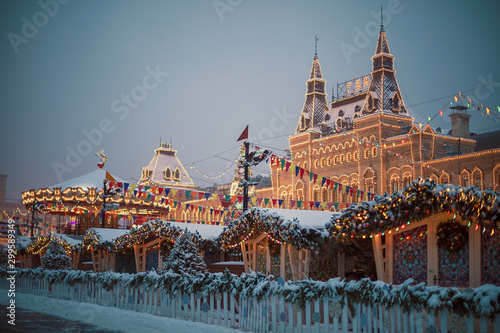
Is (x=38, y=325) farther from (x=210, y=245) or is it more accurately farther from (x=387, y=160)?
(x=387, y=160)

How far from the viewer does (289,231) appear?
46.5 ft

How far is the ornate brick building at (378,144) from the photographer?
4653cm

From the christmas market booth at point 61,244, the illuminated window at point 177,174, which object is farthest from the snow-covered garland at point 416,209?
the illuminated window at point 177,174

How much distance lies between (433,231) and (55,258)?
52.6ft

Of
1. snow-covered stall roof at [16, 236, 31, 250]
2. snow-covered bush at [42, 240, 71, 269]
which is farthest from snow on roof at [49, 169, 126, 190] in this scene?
snow-covered bush at [42, 240, 71, 269]

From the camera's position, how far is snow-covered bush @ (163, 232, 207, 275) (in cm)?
1536

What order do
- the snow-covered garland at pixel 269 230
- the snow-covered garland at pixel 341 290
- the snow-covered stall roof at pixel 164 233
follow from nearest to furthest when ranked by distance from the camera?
1. the snow-covered garland at pixel 341 290
2. the snow-covered garland at pixel 269 230
3. the snow-covered stall roof at pixel 164 233

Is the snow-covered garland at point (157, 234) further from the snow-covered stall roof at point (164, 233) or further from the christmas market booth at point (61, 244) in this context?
the christmas market booth at point (61, 244)

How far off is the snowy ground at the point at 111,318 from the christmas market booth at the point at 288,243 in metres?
3.52

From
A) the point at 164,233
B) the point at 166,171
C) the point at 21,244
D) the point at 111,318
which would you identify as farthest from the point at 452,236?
the point at 166,171

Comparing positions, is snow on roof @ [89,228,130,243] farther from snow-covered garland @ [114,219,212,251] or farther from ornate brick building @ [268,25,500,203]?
ornate brick building @ [268,25,500,203]

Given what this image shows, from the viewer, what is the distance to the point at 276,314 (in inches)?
441

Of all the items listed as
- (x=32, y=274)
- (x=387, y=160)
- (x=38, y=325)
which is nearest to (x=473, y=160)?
(x=387, y=160)

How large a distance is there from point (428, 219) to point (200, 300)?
214 inches
